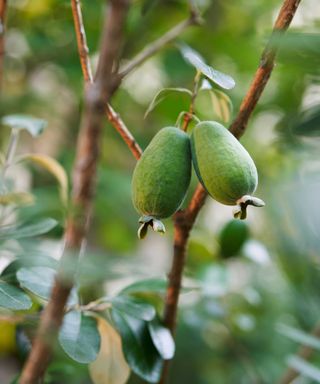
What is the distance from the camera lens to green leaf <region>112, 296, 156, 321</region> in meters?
0.71

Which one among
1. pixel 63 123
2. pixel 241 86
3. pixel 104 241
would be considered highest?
pixel 241 86

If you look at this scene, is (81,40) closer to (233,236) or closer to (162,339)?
(162,339)

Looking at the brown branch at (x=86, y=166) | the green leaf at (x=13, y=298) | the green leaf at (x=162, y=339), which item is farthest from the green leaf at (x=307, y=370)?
the brown branch at (x=86, y=166)

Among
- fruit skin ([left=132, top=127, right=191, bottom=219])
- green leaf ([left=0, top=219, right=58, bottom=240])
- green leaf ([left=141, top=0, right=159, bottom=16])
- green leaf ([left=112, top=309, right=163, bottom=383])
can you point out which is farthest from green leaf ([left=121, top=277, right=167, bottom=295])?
green leaf ([left=141, top=0, right=159, bottom=16])

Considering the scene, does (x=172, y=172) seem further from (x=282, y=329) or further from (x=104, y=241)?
(x=104, y=241)

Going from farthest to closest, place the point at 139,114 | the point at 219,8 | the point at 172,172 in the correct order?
the point at 139,114 < the point at 219,8 < the point at 172,172

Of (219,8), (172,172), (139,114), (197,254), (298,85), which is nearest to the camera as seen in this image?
(172,172)

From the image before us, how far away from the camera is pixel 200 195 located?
0.66m

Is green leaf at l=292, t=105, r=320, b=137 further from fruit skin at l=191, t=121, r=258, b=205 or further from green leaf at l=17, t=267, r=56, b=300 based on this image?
green leaf at l=17, t=267, r=56, b=300

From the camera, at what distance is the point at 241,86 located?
178cm

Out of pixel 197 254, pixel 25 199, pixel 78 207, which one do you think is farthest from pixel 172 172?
pixel 197 254

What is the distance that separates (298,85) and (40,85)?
3.85 feet

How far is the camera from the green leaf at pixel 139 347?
2.35 ft

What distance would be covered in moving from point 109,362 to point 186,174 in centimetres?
33
